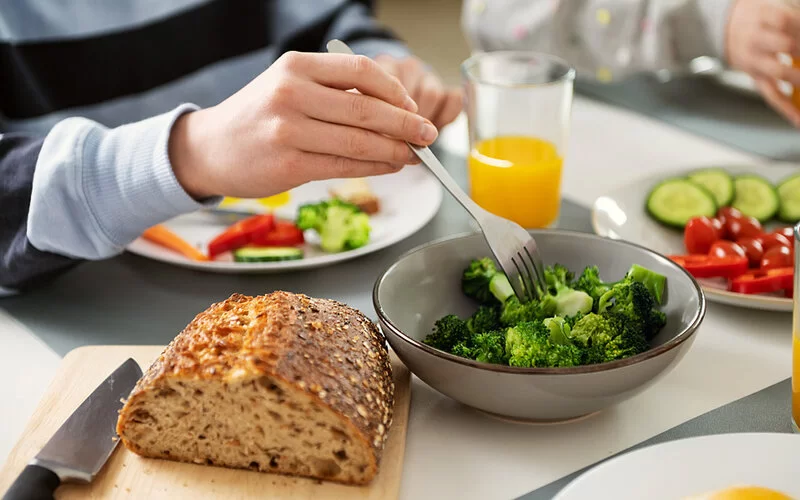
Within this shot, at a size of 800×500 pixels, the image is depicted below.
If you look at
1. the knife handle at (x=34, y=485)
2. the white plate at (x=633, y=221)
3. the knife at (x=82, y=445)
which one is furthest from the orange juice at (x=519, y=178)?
the knife handle at (x=34, y=485)

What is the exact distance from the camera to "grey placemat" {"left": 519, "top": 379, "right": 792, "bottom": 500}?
975 millimetres

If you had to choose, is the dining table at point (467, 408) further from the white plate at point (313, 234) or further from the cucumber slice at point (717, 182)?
the cucumber slice at point (717, 182)

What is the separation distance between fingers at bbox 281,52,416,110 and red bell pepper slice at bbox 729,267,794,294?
560mm

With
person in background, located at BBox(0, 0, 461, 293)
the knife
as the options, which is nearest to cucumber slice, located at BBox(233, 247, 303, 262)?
person in background, located at BBox(0, 0, 461, 293)

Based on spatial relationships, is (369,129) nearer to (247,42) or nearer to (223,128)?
(223,128)

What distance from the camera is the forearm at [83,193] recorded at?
1.22m

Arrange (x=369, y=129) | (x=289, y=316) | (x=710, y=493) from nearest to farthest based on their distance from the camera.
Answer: (x=710, y=493), (x=289, y=316), (x=369, y=129)

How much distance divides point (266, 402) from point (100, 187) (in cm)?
53

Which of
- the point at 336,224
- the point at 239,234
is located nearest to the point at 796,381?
the point at 336,224

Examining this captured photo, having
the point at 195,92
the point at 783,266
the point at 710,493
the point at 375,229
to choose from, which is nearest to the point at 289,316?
the point at 710,493

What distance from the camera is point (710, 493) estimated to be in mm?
799

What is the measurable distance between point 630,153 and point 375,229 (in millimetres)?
658

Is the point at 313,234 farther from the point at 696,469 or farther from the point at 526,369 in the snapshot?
the point at 696,469

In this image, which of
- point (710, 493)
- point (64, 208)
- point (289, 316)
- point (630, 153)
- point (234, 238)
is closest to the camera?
point (710, 493)
